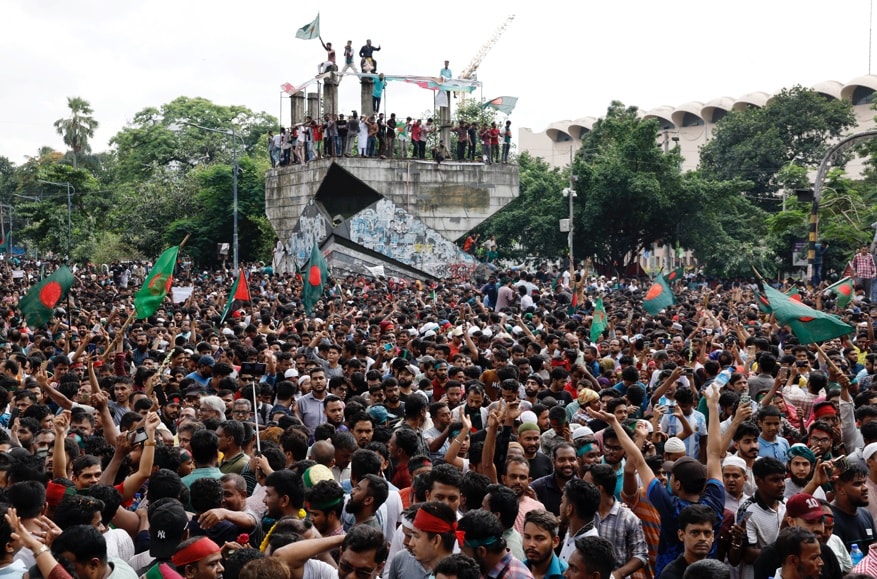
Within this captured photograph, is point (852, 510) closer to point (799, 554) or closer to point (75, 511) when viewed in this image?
point (799, 554)

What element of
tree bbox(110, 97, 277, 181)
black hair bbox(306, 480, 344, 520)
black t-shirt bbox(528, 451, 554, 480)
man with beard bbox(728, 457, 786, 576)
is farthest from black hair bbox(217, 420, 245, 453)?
tree bbox(110, 97, 277, 181)

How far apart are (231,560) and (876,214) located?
3370 centimetres

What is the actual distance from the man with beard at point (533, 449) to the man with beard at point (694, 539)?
203 cm

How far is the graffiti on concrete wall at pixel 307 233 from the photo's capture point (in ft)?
113

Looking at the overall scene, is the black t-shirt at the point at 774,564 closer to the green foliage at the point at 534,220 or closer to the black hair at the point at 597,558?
the black hair at the point at 597,558

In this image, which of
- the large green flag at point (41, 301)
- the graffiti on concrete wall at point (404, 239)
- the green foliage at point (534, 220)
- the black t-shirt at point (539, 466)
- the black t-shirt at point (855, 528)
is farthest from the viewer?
the green foliage at point (534, 220)

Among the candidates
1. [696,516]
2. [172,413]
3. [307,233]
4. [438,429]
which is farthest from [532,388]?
[307,233]

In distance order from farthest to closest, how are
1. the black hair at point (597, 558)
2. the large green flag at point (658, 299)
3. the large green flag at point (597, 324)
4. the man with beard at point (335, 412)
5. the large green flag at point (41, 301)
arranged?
the large green flag at point (658, 299), the large green flag at point (597, 324), the large green flag at point (41, 301), the man with beard at point (335, 412), the black hair at point (597, 558)

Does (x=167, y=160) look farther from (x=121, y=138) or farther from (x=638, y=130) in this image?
(x=638, y=130)

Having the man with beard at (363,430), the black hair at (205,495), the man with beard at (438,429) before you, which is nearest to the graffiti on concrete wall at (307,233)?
the man with beard at (438,429)

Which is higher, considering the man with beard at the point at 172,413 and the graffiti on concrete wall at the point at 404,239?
the graffiti on concrete wall at the point at 404,239

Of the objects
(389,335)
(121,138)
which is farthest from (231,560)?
(121,138)

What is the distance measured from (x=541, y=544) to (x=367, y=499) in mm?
985

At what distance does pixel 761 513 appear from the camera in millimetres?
5559
